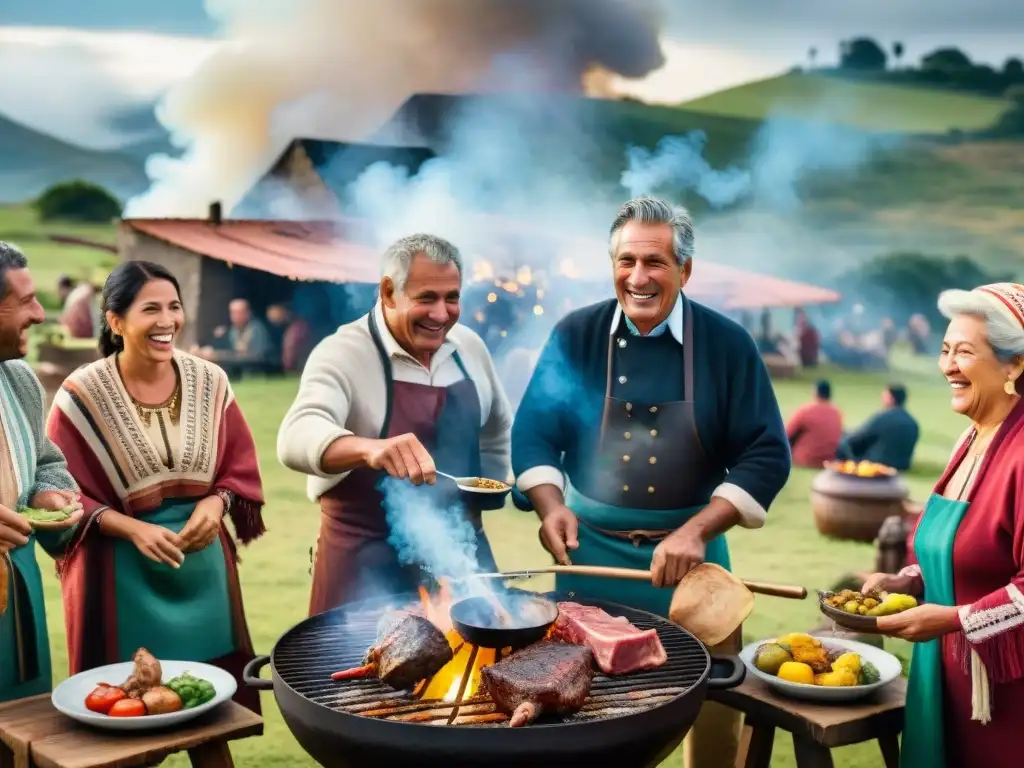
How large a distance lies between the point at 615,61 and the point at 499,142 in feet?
9.57

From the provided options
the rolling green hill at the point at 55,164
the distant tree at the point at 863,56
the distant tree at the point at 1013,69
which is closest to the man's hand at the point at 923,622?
the rolling green hill at the point at 55,164

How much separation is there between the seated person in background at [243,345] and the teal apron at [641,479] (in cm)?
1324

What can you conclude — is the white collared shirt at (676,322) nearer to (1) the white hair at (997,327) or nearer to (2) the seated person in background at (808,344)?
(1) the white hair at (997,327)

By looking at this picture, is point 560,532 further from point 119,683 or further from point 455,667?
point 119,683

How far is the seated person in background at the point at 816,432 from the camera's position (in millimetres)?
12141

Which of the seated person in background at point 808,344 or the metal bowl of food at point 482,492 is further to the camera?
the seated person in background at point 808,344

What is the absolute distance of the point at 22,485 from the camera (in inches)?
136

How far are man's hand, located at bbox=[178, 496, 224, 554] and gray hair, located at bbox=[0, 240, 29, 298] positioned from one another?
106 cm

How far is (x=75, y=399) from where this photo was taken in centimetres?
378

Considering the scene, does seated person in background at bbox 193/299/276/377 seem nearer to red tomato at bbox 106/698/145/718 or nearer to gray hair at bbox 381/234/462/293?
gray hair at bbox 381/234/462/293

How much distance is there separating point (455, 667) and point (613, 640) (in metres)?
0.51

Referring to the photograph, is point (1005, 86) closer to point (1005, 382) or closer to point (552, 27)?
point (552, 27)

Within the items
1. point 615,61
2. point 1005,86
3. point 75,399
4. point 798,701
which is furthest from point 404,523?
point 1005,86

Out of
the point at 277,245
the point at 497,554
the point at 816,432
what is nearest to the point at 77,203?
the point at 277,245
